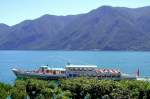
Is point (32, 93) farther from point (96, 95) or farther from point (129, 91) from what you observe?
point (129, 91)

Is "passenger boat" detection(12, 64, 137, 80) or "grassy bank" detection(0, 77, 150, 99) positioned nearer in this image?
"grassy bank" detection(0, 77, 150, 99)

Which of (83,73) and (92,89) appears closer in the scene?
(92,89)

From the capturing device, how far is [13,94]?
54.0 m

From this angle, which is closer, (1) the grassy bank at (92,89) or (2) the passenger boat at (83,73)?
(1) the grassy bank at (92,89)

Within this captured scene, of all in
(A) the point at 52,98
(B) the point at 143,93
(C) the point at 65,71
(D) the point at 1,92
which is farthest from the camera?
(C) the point at 65,71

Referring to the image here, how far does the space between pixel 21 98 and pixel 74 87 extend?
38.3ft

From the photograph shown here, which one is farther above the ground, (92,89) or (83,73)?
(92,89)

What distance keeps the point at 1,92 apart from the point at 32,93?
1136 cm

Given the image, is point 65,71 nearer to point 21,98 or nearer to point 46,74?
point 46,74

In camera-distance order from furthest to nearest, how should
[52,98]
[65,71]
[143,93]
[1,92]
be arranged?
[65,71]
[143,93]
[52,98]
[1,92]

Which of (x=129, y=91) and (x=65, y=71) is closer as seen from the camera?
(x=129, y=91)

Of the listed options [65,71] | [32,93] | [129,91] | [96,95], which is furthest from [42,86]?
[65,71]

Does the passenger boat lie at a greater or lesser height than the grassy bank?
lesser

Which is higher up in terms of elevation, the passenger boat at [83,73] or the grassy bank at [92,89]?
the grassy bank at [92,89]
